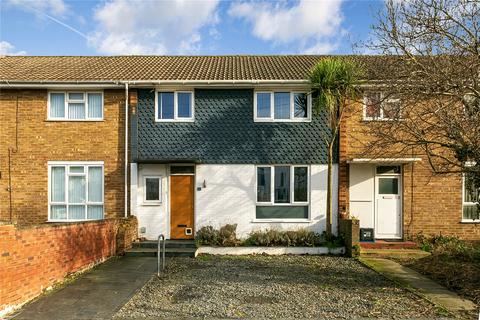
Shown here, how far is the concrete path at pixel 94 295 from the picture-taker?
5781 mm

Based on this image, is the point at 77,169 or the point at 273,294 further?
the point at 77,169

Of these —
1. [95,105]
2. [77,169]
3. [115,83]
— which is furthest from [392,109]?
[77,169]

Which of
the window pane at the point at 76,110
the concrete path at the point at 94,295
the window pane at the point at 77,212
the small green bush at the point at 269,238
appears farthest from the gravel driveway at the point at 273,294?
the window pane at the point at 76,110

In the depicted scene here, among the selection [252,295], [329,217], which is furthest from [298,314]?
[329,217]

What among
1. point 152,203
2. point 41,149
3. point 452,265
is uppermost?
point 41,149

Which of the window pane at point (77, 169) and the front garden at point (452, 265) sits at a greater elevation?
the window pane at point (77, 169)

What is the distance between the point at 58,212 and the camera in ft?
40.1

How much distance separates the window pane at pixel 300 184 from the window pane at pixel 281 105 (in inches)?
72.2

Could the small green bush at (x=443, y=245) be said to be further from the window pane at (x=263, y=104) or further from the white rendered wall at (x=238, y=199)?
the window pane at (x=263, y=104)

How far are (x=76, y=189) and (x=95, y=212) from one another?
984 mm

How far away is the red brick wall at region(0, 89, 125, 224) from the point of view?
12.2m

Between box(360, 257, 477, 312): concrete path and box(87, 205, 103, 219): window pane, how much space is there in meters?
8.29

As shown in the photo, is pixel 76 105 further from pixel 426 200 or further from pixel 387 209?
pixel 426 200

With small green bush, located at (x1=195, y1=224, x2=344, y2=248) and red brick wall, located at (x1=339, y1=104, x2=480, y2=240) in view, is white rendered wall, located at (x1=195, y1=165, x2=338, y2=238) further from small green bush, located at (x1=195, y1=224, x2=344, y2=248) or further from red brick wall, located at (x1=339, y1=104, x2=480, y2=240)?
red brick wall, located at (x1=339, y1=104, x2=480, y2=240)
